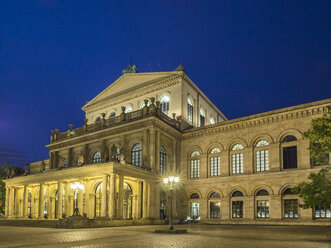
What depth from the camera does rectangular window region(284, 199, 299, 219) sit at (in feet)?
94.3

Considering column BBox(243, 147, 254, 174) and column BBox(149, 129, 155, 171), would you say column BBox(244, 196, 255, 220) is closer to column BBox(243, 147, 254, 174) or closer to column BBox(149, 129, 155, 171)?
column BBox(243, 147, 254, 174)

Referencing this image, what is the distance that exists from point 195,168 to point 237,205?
20.1 feet

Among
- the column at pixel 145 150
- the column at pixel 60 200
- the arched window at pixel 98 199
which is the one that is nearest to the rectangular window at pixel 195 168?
the column at pixel 145 150

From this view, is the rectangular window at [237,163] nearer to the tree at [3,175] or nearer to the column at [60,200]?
the column at [60,200]

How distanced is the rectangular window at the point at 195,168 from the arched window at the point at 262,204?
7.00 metres

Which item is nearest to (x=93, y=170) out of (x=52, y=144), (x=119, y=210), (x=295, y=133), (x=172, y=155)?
(x=119, y=210)

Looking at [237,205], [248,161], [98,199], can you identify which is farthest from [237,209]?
[98,199]

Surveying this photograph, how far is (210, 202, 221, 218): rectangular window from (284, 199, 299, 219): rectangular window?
6.56 metres

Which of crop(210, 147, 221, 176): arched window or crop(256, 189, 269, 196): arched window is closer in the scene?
crop(256, 189, 269, 196): arched window

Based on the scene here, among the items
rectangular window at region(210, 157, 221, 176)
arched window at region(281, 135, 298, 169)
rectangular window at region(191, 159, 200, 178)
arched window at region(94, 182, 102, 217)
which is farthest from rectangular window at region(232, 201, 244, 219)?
arched window at region(94, 182, 102, 217)

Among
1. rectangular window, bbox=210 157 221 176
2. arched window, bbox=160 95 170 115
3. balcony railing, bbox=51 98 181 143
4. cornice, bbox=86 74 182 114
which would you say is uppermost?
cornice, bbox=86 74 182 114

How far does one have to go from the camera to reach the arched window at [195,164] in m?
35.7

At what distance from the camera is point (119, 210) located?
28516 mm

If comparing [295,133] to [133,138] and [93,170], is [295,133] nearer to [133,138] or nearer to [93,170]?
[133,138]
